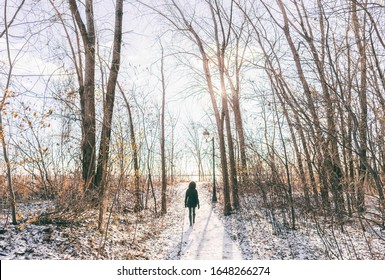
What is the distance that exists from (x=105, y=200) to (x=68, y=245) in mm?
1172

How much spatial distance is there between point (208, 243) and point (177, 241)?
0.90m

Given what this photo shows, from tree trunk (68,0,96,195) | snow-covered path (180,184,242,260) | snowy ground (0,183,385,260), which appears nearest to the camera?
snowy ground (0,183,385,260)

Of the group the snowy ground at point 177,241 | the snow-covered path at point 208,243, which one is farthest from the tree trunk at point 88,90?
the snow-covered path at point 208,243

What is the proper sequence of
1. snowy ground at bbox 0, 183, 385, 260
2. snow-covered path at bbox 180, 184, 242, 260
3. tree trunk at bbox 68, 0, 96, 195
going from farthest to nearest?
1. tree trunk at bbox 68, 0, 96, 195
2. snow-covered path at bbox 180, 184, 242, 260
3. snowy ground at bbox 0, 183, 385, 260

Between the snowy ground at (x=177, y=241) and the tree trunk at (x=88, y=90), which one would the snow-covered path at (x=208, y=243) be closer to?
the snowy ground at (x=177, y=241)

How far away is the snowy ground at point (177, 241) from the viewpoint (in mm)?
4141

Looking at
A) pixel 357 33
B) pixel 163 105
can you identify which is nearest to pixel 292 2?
pixel 357 33

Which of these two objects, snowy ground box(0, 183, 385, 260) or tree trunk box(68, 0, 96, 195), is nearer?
snowy ground box(0, 183, 385, 260)

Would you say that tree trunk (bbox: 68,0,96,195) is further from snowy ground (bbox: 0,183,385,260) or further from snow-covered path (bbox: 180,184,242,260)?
snow-covered path (bbox: 180,184,242,260)

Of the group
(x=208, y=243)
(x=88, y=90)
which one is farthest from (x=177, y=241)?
(x=88, y=90)

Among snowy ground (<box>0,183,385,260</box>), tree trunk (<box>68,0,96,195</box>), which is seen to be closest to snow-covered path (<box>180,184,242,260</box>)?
snowy ground (<box>0,183,385,260</box>)

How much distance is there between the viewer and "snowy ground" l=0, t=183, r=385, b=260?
4.14 meters

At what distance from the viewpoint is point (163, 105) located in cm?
1148
